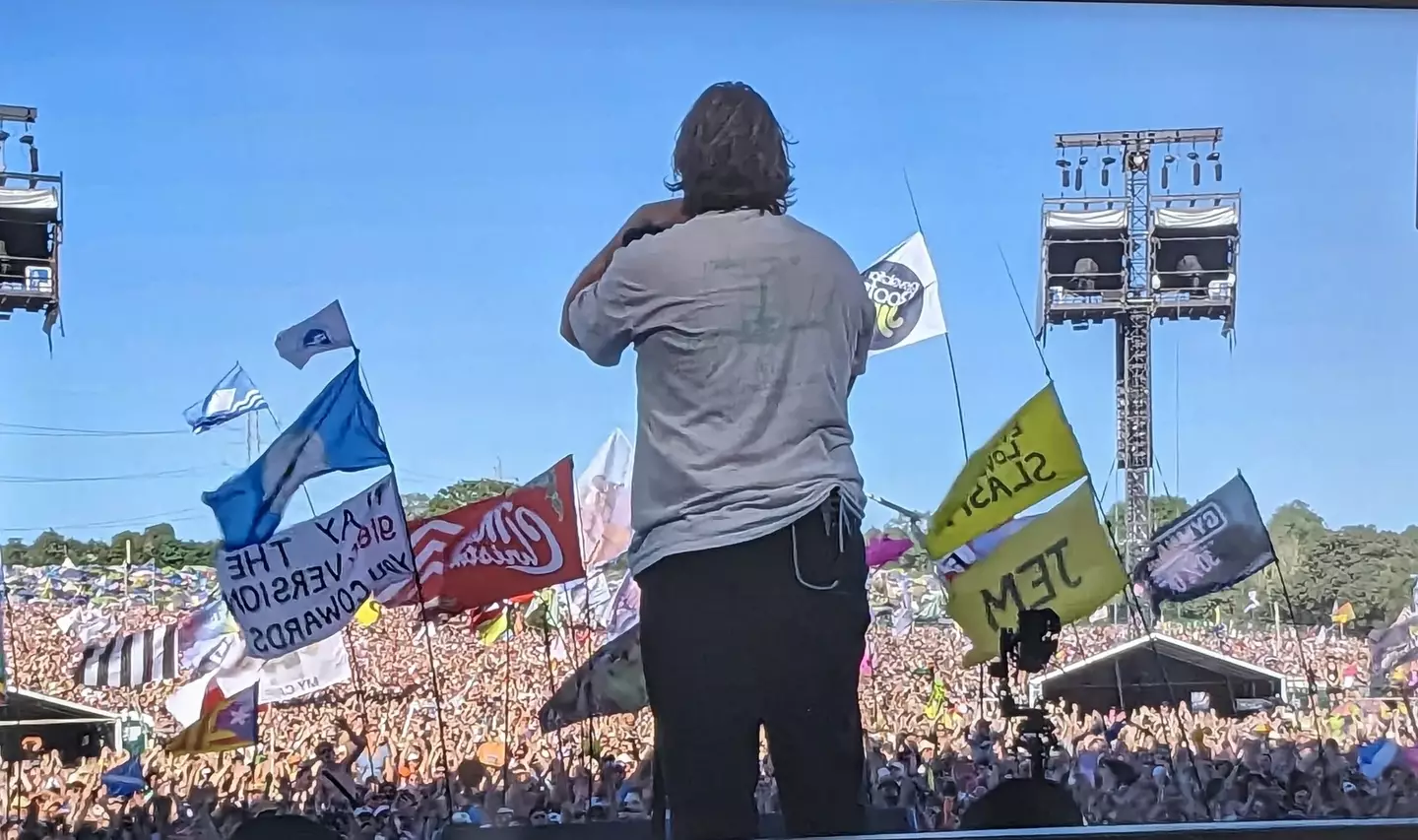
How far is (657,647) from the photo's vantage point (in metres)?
2.13

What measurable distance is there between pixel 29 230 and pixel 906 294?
147 cm

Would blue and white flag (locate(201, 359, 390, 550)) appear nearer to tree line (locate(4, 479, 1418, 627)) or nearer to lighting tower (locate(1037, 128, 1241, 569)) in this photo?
tree line (locate(4, 479, 1418, 627))

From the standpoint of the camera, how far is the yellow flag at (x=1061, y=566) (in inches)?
87.0

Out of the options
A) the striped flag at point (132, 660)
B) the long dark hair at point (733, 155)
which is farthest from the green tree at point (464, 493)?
the long dark hair at point (733, 155)

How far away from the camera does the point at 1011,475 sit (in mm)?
2180

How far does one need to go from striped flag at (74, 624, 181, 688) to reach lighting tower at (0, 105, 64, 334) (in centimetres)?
53

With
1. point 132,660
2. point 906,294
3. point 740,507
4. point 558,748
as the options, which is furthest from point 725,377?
point 132,660

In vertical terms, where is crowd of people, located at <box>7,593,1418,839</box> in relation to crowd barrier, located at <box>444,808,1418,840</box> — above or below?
above

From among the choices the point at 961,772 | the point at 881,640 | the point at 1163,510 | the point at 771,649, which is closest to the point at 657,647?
the point at 771,649

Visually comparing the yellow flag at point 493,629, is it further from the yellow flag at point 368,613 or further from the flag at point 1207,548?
the flag at point 1207,548

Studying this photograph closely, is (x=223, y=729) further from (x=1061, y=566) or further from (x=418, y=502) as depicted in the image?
(x=1061, y=566)

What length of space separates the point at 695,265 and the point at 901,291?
0.36 metres

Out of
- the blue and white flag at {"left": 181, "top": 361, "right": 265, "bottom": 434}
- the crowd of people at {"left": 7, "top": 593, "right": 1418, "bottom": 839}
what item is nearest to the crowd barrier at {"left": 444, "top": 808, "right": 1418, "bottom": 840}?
the crowd of people at {"left": 7, "top": 593, "right": 1418, "bottom": 839}

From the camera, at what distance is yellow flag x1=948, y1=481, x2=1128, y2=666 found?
2.21m
